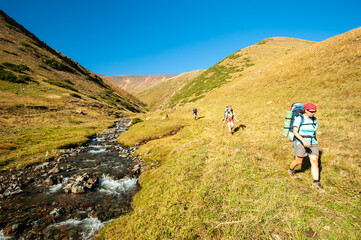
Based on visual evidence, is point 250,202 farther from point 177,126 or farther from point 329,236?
point 177,126

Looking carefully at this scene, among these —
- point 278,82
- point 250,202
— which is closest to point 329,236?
point 250,202

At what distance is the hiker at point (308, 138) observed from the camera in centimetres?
626

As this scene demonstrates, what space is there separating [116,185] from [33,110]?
131 feet

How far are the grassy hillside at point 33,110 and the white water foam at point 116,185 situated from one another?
9.92 meters

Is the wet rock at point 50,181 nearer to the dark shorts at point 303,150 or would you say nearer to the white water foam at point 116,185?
the white water foam at point 116,185

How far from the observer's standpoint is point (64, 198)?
31.3ft

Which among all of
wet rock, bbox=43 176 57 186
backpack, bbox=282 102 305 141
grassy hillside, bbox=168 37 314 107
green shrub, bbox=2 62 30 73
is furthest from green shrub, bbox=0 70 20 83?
backpack, bbox=282 102 305 141

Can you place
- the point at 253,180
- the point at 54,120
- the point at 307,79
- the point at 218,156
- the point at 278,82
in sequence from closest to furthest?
the point at 253,180
the point at 218,156
the point at 307,79
the point at 278,82
the point at 54,120

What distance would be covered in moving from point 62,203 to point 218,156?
10455 millimetres

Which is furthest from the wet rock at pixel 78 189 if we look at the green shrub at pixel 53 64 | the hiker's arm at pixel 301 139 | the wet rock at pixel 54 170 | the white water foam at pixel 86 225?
the green shrub at pixel 53 64

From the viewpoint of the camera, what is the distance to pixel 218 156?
33.2 ft

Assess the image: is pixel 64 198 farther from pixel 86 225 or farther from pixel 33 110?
pixel 33 110

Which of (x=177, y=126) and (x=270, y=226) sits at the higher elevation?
(x=177, y=126)

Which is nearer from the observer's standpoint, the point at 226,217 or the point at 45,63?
the point at 226,217
